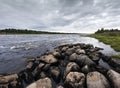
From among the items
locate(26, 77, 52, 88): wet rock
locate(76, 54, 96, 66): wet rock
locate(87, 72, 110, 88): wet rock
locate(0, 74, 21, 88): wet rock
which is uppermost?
locate(76, 54, 96, 66): wet rock

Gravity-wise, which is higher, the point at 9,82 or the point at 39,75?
the point at 39,75

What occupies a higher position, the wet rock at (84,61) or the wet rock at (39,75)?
the wet rock at (84,61)

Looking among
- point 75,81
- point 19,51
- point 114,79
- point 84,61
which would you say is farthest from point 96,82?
point 19,51

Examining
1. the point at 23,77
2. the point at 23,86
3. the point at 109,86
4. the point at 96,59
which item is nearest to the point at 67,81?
the point at 109,86

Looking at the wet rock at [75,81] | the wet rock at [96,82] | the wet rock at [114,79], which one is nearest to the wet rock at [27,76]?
the wet rock at [75,81]

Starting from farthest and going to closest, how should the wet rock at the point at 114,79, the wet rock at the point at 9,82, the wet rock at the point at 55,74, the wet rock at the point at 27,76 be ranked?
the wet rock at the point at 27,76 < the wet rock at the point at 55,74 < the wet rock at the point at 9,82 < the wet rock at the point at 114,79

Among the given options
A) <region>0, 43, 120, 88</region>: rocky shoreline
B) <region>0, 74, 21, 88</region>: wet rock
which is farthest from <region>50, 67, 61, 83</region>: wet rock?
<region>0, 74, 21, 88</region>: wet rock

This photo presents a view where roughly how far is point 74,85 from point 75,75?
1.14m

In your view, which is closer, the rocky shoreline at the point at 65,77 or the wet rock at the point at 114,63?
the rocky shoreline at the point at 65,77

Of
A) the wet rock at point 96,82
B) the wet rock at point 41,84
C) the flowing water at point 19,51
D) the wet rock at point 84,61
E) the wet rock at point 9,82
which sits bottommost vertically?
the flowing water at point 19,51

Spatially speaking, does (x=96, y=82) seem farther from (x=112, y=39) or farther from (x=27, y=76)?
(x=112, y=39)

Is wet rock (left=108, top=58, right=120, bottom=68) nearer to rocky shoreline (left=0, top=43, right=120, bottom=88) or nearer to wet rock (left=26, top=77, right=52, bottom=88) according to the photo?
rocky shoreline (left=0, top=43, right=120, bottom=88)

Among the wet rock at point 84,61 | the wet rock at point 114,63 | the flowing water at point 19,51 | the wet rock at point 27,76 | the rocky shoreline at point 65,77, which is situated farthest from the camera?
the flowing water at point 19,51

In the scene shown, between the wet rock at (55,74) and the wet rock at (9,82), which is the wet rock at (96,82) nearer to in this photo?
the wet rock at (55,74)
